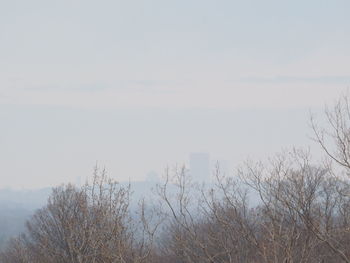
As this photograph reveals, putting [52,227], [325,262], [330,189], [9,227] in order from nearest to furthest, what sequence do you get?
[325,262] → [330,189] → [52,227] → [9,227]

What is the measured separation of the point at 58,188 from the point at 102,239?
2807cm

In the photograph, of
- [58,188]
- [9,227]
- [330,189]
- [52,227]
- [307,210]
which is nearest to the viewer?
[307,210]

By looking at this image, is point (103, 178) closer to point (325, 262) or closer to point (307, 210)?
point (307, 210)

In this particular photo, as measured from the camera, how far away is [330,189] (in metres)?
23.1

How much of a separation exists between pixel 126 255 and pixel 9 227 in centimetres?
17555

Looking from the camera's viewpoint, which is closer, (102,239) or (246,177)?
(102,239)

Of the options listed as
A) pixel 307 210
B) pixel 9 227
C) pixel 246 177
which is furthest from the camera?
pixel 9 227

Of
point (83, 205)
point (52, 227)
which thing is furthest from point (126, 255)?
point (52, 227)

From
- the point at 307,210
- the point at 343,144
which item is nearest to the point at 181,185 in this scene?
the point at 307,210

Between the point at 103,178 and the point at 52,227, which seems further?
the point at 52,227

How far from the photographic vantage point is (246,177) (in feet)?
50.4

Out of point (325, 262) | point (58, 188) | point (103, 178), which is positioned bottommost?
point (325, 262)

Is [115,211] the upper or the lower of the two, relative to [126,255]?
upper

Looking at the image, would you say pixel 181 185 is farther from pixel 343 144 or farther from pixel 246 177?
pixel 343 144
